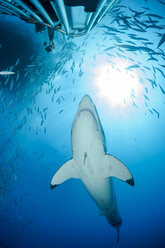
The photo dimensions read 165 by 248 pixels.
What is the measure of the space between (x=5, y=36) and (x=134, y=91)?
10105 millimetres

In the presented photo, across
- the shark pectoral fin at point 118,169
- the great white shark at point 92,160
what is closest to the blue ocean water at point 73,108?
the great white shark at point 92,160

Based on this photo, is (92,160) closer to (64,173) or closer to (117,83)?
(64,173)

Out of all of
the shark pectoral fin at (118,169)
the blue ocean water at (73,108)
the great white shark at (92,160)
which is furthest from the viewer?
the blue ocean water at (73,108)

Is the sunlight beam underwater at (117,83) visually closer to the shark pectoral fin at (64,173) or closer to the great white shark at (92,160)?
the great white shark at (92,160)

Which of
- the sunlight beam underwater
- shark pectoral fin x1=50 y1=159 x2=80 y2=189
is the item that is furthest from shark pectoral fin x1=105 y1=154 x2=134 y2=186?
the sunlight beam underwater

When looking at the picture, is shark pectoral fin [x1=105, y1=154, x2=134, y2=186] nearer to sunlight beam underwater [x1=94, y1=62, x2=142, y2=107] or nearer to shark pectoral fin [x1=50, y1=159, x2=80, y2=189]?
shark pectoral fin [x1=50, y1=159, x2=80, y2=189]

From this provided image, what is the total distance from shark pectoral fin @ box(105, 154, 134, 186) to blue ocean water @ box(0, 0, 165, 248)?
391cm

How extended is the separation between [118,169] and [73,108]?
9.16 metres

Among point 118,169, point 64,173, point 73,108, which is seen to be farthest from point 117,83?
point 64,173

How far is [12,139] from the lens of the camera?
13.6 meters

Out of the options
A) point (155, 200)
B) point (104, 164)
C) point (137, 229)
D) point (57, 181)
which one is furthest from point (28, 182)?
point (137, 229)

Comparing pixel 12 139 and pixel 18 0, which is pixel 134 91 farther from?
pixel 12 139

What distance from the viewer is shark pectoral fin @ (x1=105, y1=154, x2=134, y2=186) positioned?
3.25 meters

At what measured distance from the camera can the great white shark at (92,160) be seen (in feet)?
10.00
